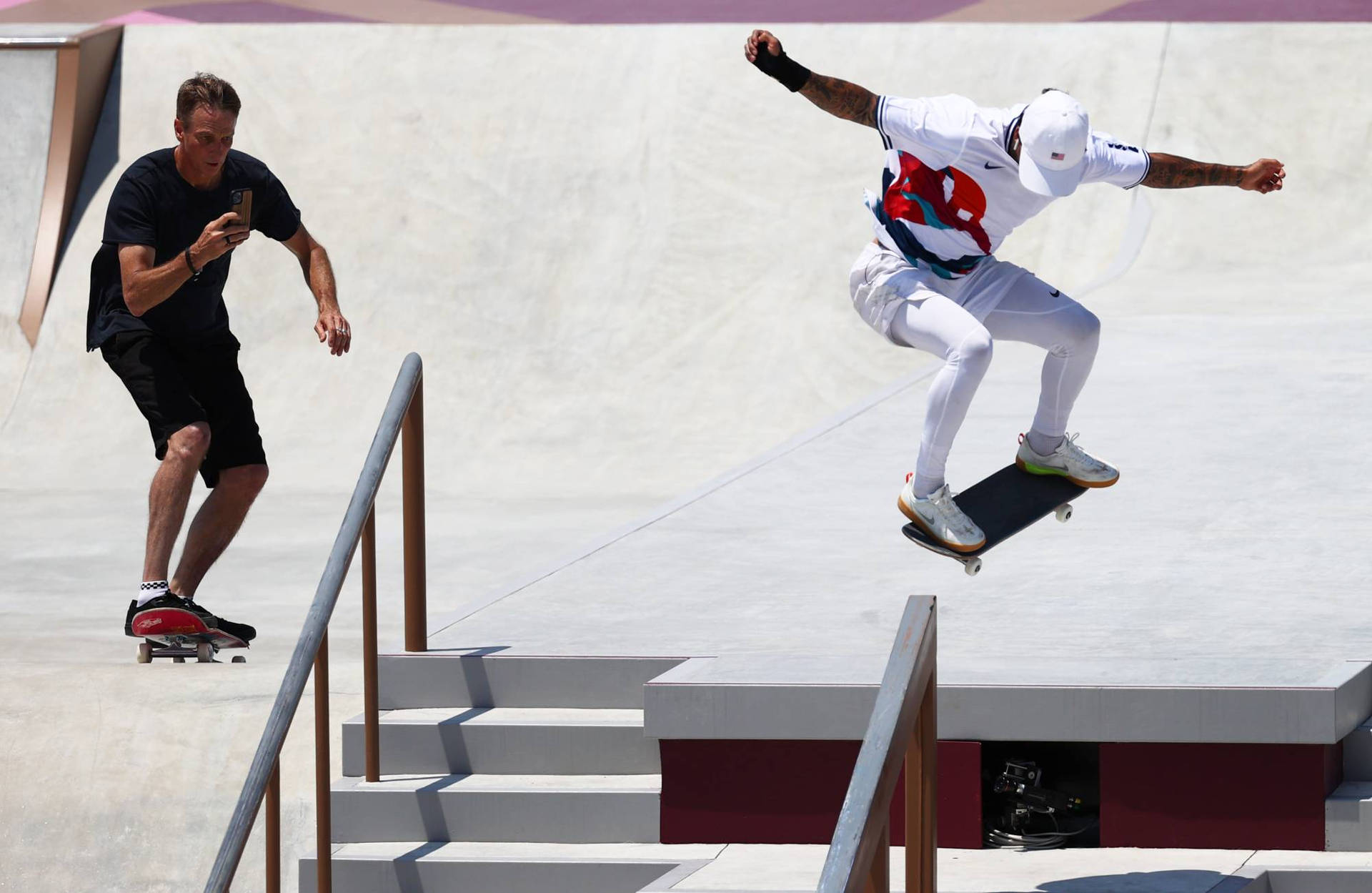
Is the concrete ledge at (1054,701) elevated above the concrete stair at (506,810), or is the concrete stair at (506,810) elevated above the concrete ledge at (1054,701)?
the concrete ledge at (1054,701)

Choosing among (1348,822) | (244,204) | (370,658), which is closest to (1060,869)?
(1348,822)

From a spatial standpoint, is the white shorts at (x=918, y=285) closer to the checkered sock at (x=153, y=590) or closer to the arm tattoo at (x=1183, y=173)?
the arm tattoo at (x=1183, y=173)

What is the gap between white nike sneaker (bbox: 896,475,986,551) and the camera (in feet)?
19.0

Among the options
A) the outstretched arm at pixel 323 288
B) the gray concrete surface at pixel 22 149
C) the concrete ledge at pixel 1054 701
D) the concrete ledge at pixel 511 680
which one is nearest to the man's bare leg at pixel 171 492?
the outstretched arm at pixel 323 288

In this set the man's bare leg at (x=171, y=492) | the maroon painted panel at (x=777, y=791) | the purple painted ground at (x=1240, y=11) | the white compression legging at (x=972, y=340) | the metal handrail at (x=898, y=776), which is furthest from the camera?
Answer: the purple painted ground at (x=1240, y=11)

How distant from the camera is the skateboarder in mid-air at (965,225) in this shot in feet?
17.8

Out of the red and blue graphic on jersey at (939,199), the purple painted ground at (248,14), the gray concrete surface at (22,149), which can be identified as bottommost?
the red and blue graphic on jersey at (939,199)

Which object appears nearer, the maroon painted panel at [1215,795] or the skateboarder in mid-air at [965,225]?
the maroon painted panel at [1215,795]

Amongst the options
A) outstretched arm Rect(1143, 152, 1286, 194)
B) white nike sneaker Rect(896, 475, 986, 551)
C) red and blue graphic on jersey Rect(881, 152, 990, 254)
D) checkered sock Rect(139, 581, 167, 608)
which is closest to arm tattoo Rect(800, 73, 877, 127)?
red and blue graphic on jersey Rect(881, 152, 990, 254)

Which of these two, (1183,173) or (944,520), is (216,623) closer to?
(944,520)

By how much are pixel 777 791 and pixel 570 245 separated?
8.70m

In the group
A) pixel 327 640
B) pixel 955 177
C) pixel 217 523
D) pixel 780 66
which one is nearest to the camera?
pixel 327 640

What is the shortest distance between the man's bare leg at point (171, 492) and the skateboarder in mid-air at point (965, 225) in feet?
6.99

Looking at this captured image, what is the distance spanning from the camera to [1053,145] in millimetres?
5344
